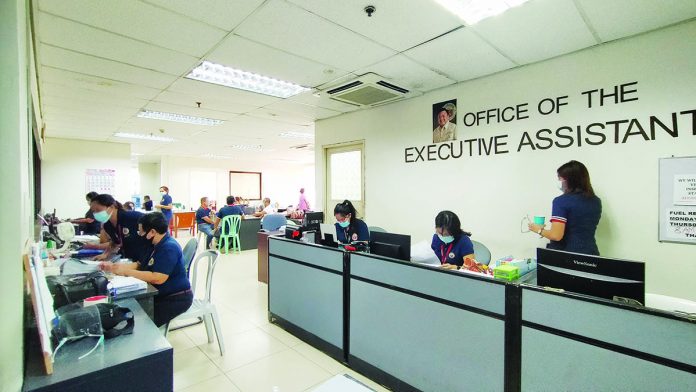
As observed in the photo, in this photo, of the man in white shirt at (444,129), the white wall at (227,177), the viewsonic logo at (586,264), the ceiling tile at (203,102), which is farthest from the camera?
the white wall at (227,177)

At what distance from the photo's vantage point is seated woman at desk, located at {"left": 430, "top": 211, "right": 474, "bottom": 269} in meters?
2.55

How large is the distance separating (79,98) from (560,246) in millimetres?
5933

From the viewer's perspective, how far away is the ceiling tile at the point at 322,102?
13.7ft

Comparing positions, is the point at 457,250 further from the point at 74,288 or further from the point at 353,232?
the point at 74,288

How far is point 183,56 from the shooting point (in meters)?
2.93

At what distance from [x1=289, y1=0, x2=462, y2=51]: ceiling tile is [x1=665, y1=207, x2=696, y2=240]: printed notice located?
2.26 metres

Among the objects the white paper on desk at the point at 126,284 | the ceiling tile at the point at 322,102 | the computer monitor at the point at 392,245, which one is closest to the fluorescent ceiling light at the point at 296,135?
the ceiling tile at the point at 322,102

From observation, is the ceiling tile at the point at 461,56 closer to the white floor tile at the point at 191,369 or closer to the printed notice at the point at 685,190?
the printed notice at the point at 685,190

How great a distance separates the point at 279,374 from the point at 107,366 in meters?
1.47

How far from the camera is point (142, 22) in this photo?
235 cm

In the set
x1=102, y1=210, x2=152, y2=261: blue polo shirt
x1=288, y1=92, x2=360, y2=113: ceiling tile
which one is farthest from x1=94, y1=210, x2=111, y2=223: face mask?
x1=288, y1=92, x2=360, y2=113: ceiling tile

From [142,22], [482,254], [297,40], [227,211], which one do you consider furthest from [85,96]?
[482,254]

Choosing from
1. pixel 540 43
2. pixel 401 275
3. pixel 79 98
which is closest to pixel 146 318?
pixel 401 275

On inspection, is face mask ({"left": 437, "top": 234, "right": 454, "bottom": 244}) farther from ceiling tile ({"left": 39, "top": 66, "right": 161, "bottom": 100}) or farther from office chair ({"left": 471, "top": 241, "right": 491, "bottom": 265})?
ceiling tile ({"left": 39, "top": 66, "right": 161, "bottom": 100})
